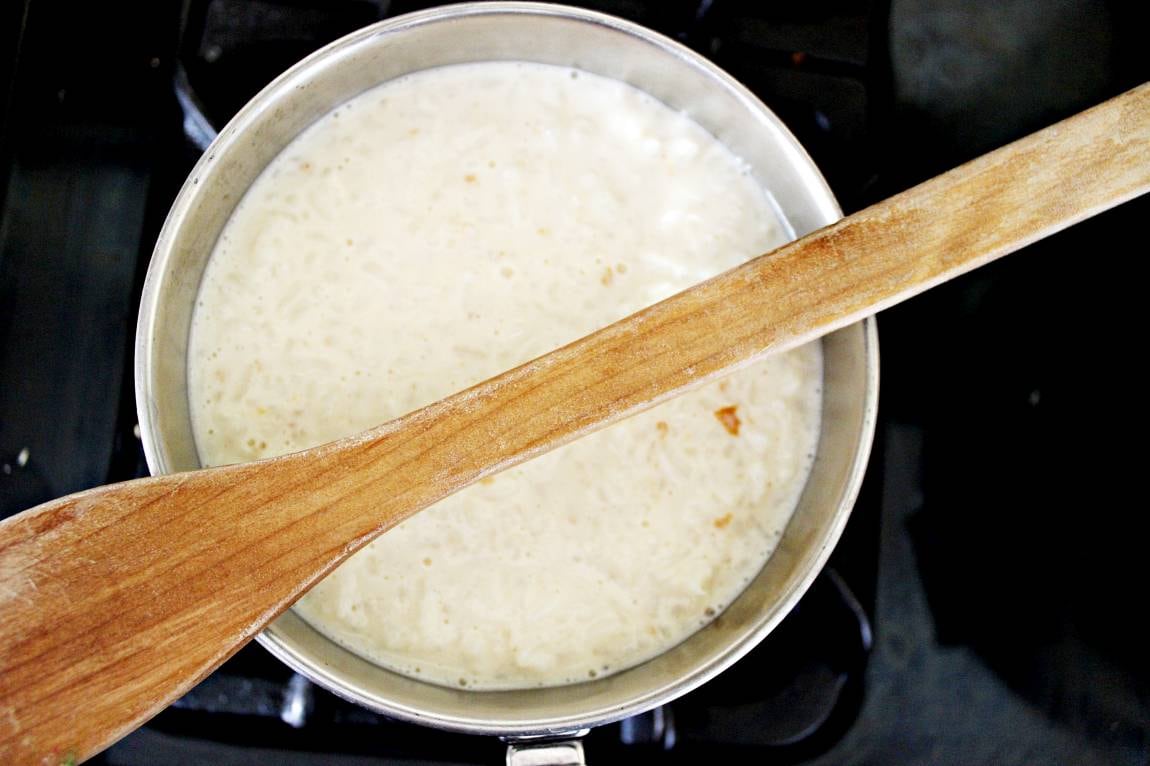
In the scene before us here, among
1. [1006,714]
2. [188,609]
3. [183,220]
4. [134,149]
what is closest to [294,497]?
[188,609]

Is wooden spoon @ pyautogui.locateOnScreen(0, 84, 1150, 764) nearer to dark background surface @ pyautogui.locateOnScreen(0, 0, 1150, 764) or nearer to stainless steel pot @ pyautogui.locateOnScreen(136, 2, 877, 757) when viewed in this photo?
stainless steel pot @ pyautogui.locateOnScreen(136, 2, 877, 757)

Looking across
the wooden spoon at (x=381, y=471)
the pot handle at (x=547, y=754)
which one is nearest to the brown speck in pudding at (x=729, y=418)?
the wooden spoon at (x=381, y=471)

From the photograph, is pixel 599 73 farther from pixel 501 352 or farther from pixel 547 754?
pixel 547 754

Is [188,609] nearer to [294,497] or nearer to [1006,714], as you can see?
[294,497]

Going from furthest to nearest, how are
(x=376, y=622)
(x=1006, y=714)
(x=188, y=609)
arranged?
(x=1006, y=714), (x=376, y=622), (x=188, y=609)

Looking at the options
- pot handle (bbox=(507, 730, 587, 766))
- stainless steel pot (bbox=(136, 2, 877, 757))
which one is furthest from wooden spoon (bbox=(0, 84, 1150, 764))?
pot handle (bbox=(507, 730, 587, 766))

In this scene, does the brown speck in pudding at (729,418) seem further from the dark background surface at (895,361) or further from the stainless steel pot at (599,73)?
the dark background surface at (895,361)
